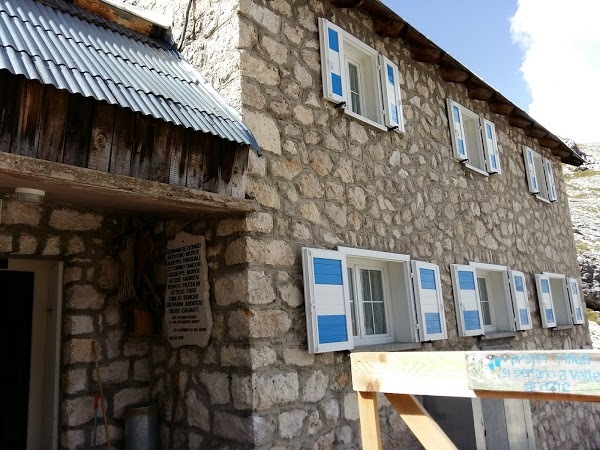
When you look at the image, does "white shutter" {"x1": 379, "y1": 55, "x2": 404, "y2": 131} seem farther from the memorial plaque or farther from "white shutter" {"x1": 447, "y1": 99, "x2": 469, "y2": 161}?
the memorial plaque

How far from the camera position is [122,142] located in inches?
124

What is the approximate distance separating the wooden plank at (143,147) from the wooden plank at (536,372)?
2.24 metres

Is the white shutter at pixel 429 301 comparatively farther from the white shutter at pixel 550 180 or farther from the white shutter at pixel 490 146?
the white shutter at pixel 550 180

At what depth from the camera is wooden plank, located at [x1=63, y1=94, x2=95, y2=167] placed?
2.92 m

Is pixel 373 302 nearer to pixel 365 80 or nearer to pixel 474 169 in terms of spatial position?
pixel 365 80

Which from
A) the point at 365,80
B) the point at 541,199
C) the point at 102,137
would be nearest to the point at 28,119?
the point at 102,137

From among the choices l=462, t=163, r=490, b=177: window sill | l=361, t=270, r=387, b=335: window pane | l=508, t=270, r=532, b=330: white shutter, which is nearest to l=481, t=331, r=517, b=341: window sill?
l=508, t=270, r=532, b=330: white shutter

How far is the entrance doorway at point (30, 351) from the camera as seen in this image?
162 inches

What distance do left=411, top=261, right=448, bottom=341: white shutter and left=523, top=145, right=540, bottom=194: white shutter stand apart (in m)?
4.08

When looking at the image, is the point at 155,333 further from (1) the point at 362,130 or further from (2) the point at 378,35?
(2) the point at 378,35

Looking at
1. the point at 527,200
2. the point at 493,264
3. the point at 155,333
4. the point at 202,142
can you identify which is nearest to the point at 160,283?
the point at 155,333

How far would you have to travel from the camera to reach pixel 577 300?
964cm

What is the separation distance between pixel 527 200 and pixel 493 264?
2195 mm

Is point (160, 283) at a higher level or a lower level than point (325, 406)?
higher
